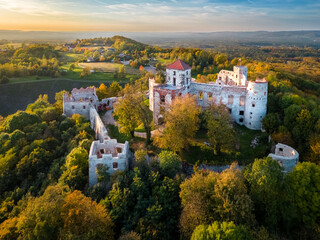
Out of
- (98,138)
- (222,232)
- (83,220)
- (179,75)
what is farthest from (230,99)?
(83,220)

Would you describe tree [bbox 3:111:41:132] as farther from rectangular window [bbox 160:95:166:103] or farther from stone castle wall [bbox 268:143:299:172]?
stone castle wall [bbox 268:143:299:172]

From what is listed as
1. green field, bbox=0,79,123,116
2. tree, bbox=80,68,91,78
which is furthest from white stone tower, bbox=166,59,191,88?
tree, bbox=80,68,91,78

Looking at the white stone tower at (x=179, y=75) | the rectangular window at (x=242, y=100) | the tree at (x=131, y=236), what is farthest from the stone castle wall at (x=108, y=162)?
the rectangular window at (x=242, y=100)

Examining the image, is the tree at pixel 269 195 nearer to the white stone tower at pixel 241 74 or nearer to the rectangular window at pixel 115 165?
the rectangular window at pixel 115 165

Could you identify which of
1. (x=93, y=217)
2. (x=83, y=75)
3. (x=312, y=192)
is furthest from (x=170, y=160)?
(x=83, y=75)

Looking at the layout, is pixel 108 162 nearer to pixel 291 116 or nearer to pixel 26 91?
pixel 291 116

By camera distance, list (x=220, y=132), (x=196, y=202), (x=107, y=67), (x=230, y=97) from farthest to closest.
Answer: (x=107, y=67)
(x=230, y=97)
(x=220, y=132)
(x=196, y=202)
